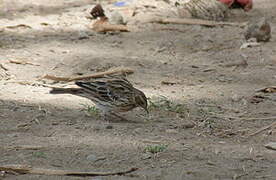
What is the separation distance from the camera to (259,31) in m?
8.37

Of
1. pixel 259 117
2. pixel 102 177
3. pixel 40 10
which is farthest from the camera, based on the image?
pixel 40 10

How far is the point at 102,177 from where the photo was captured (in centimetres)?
455

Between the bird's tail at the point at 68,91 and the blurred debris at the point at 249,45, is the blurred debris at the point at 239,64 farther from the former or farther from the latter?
the bird's tail at the point at 68,91

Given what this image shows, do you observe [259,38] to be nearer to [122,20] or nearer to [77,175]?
[122,20]

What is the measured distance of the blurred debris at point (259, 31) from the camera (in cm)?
838

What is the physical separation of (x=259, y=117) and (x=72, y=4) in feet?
15.7

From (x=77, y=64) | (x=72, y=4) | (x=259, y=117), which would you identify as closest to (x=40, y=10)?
(x=72, y=4)

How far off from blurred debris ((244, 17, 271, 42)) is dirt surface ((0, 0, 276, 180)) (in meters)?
0.14

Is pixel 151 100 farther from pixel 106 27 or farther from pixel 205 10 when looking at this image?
pixel 205 10

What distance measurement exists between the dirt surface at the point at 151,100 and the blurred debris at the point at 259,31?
0.14 metres

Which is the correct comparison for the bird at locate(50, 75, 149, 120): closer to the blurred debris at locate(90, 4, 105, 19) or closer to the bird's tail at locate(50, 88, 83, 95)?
the bird's tail at locate(50, 88, 83, 95)

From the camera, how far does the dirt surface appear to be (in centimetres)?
492

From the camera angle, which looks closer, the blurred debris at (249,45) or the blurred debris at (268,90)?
the blurred debris at (268,90)

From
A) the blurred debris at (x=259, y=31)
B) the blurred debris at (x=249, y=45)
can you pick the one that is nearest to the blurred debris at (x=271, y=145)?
the blurred debris at (x=249, y=45)
